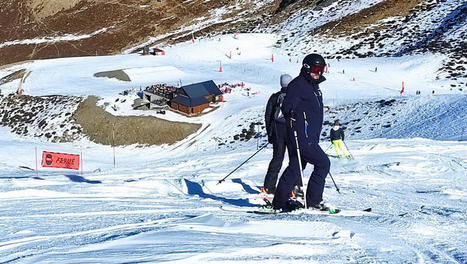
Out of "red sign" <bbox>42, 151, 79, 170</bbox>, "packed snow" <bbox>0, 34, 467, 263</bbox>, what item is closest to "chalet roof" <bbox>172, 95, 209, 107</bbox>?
→ "packed snow" <bbox>0, 34, 467, 263</bbox>

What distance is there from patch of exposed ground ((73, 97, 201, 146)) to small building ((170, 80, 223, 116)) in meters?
1.72

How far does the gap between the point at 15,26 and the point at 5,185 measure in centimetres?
6933

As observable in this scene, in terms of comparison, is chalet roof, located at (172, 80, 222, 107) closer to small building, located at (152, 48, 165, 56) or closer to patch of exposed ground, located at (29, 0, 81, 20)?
small building, located at (152, 48, 165, 56)

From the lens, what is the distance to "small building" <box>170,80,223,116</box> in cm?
3384

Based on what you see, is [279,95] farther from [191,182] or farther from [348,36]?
[348,36]

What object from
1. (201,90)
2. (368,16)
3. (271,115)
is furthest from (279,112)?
(368,16)

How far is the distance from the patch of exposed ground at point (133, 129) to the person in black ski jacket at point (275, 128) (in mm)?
20779

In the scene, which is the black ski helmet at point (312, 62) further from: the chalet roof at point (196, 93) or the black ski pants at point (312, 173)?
the chalet roof at point (196, 93)

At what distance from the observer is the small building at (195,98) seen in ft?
111

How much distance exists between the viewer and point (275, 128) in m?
10.2

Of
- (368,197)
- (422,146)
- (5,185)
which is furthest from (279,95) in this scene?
(422,146)

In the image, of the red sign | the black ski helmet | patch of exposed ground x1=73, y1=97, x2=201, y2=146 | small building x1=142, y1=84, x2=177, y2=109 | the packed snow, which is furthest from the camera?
small building x1=142, y1=84, x2=177, y2=109

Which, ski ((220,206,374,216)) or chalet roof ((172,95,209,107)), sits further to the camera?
chalet roof ((172,95,209,107))

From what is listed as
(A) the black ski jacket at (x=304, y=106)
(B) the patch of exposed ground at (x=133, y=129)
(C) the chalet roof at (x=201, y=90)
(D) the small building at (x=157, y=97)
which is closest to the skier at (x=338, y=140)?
(A) the black ski jacket at (x=304, y=106)
